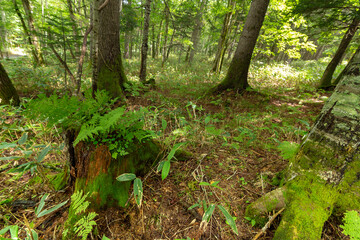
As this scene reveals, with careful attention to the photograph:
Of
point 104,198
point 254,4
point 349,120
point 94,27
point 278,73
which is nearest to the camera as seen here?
point 349,120

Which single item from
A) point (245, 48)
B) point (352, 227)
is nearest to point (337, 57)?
point (245, 48)

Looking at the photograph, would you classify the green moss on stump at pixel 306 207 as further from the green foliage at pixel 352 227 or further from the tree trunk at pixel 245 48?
the tree trunk at pixel 245 48

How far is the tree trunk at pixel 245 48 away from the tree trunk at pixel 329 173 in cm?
464

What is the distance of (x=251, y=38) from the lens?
563 centimetres

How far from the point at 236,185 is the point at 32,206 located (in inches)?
104

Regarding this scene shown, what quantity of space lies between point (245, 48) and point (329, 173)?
213 inches

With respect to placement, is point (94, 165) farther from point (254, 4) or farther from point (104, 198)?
point (254, 4)

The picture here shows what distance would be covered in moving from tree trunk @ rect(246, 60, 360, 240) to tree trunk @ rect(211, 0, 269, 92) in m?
4.64

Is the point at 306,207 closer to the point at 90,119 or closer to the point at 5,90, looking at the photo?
the point at 90,119

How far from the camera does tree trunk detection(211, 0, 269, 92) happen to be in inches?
212

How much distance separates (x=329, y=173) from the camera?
157 centimetres

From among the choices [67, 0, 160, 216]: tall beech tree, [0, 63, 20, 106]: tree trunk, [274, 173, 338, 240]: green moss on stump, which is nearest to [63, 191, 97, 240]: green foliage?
[67, 0, 160, 216]: tall beech tree

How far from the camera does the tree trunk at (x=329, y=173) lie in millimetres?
1462

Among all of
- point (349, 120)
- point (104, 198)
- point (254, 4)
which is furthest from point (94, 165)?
point (254, 4)
